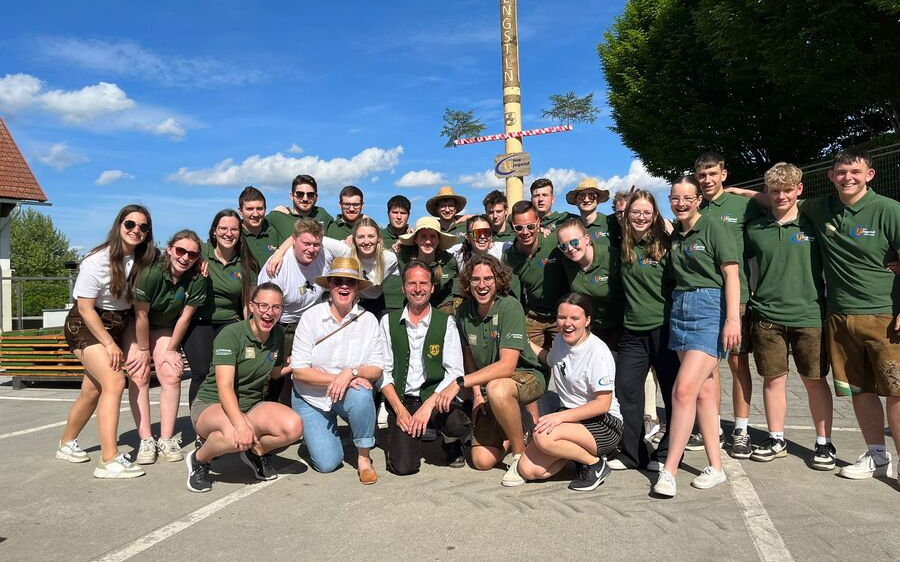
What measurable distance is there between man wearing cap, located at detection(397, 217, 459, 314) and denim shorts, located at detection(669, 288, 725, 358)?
1864mm

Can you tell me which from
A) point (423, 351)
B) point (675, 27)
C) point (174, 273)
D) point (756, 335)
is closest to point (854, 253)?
point (756, 335)

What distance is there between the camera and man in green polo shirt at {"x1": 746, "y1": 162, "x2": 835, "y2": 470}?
462 cm

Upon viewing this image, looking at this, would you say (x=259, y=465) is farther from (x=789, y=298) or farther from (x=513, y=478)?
(x=789, y=298)

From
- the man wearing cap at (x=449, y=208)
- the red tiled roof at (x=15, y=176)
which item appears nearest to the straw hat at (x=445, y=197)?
the man wearing cap at (x=449, y=208)

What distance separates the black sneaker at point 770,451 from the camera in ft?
15.9

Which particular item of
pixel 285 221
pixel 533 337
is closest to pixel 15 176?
pixel 285 221

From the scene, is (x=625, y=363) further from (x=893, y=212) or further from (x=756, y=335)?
(x=893, y=212)

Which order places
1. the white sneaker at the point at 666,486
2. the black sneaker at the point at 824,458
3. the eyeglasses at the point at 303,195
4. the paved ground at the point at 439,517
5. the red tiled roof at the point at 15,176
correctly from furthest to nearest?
1. the red tiled roof at the point at 15,176
2. the eyeglasses at the point at 303,195
3. the black sneaker at the point at 824,458
4. the white sneaker at the point at 666,486
5. the paved ground at the point at 439,517

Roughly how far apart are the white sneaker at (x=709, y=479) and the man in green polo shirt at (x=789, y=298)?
85 centimetres

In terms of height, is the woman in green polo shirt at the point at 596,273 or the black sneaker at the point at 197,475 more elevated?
the woman in green polo shirt at the point at 596,273

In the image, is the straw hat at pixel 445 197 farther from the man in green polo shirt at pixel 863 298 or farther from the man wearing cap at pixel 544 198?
the man in green polo shirt at pixel 863 298

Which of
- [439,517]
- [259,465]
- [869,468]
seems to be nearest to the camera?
[439,517]

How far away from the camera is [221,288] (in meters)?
5.34

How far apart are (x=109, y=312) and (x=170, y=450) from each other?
1176 millimetres
